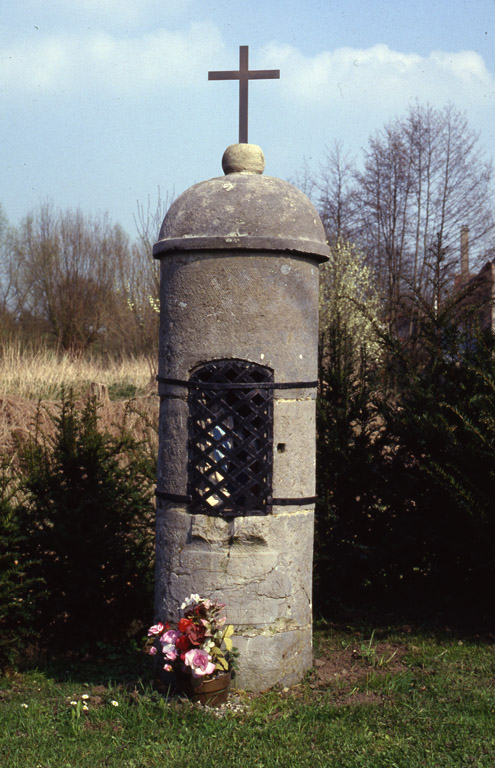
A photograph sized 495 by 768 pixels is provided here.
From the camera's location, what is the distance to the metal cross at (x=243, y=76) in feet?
15.2

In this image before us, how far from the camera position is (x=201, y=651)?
3855 millimetres

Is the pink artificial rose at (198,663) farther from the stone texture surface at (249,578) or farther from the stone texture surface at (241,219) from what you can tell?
the stone texture surface at (241,219)

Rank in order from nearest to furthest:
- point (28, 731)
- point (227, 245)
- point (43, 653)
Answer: point (28, 731) < point (227, 245) < point (43, 653)

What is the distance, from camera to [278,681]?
13.8 ft

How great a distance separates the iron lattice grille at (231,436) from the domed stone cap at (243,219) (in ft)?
2.27

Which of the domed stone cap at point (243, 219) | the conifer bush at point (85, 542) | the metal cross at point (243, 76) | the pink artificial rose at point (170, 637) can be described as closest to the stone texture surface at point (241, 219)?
the domed stone cap at point (243, 219)

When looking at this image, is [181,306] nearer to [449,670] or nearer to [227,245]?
[227,245]

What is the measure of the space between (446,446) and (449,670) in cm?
157

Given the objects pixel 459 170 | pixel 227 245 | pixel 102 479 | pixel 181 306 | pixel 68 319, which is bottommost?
pixel 102 479

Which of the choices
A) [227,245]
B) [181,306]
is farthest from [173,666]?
[227,245]

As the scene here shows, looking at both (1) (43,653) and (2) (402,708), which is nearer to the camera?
(2) (402,708)

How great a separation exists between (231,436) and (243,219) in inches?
47.9

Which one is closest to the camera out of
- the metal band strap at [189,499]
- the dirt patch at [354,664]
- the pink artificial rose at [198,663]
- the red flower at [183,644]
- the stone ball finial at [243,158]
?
the pink artificial rose at [198,663]

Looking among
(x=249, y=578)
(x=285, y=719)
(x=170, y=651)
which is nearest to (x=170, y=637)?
(x=170, y=651)
